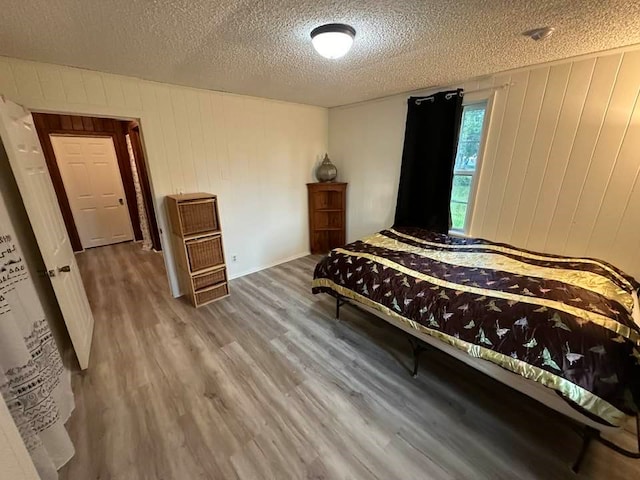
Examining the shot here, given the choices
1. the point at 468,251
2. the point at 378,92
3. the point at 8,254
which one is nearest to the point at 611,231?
the point at 468,251

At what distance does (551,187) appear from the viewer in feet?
7.76

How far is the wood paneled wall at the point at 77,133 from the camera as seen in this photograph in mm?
4149

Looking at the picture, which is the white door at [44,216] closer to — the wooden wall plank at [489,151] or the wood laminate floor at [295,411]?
the wood laminate floor at [295,411]

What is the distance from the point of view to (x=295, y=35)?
1.66 meters

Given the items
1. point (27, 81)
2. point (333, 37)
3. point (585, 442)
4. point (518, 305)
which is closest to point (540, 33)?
point (333, 37)

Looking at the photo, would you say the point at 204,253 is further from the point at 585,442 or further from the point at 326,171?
the point at 585,442

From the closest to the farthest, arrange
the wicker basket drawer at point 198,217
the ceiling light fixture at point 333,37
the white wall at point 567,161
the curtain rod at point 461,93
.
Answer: the ceiling light fixture at point 333,37 → the white wall at point 567,161 → the curtain rod at point 461,93 → the wicker basket drawer at point 198,217

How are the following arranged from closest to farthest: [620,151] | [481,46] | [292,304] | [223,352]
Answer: [481,46]
[620,151]
[223,352]
[292,304]

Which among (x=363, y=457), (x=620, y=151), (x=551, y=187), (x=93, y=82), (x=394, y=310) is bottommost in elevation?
(x=363, y=457)

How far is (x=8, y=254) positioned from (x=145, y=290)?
2147 mm

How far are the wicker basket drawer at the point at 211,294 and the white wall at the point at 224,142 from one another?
0.44 metres

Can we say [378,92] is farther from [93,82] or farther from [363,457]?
[363,457]

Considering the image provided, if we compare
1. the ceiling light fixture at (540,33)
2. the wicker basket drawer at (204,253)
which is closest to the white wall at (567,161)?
the ceiling light fixture at (540,33)

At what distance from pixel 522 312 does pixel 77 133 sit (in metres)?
6.40
